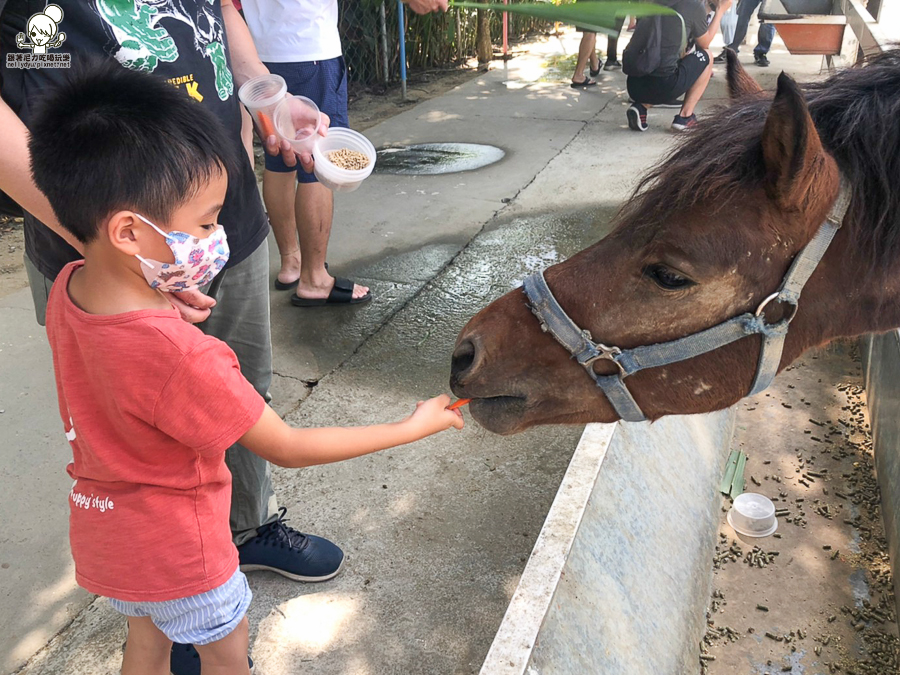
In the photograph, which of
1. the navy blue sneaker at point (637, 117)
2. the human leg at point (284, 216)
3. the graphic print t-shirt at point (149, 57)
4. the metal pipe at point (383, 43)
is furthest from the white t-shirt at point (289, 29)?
Result: the metal pipe at point (383, 43)

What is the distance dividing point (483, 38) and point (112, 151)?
31.8 ft

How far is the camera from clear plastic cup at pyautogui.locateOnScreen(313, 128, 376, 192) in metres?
2.73

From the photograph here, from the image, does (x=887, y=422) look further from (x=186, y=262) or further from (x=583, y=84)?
(x=583, y=84)

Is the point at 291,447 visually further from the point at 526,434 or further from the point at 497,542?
the point at 526,434

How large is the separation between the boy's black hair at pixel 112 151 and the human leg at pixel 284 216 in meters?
2.33

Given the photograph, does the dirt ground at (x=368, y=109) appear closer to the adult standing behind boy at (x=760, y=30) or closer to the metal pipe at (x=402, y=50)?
the metal pipe at (x=402, y=50)

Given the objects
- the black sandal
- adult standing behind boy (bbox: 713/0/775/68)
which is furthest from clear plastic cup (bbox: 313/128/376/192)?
adult standing behind boy (bbox: 713/0/775/68)

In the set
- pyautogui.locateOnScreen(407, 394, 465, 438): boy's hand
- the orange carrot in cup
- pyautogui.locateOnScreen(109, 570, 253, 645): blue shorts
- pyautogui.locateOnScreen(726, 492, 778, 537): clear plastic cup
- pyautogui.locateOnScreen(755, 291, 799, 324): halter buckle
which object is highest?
the orange carrot in cup

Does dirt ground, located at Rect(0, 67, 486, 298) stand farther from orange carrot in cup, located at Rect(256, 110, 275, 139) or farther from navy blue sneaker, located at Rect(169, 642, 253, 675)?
navy blue sneaker, located at Rect(169, 642, 253, 675)

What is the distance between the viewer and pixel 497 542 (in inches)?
103

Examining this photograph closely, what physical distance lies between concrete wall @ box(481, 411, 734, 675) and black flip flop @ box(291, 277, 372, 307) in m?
1.99

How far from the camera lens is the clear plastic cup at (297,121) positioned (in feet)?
8.61

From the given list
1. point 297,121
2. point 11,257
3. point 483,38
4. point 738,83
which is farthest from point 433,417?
point 483,38

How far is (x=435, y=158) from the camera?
657cm
